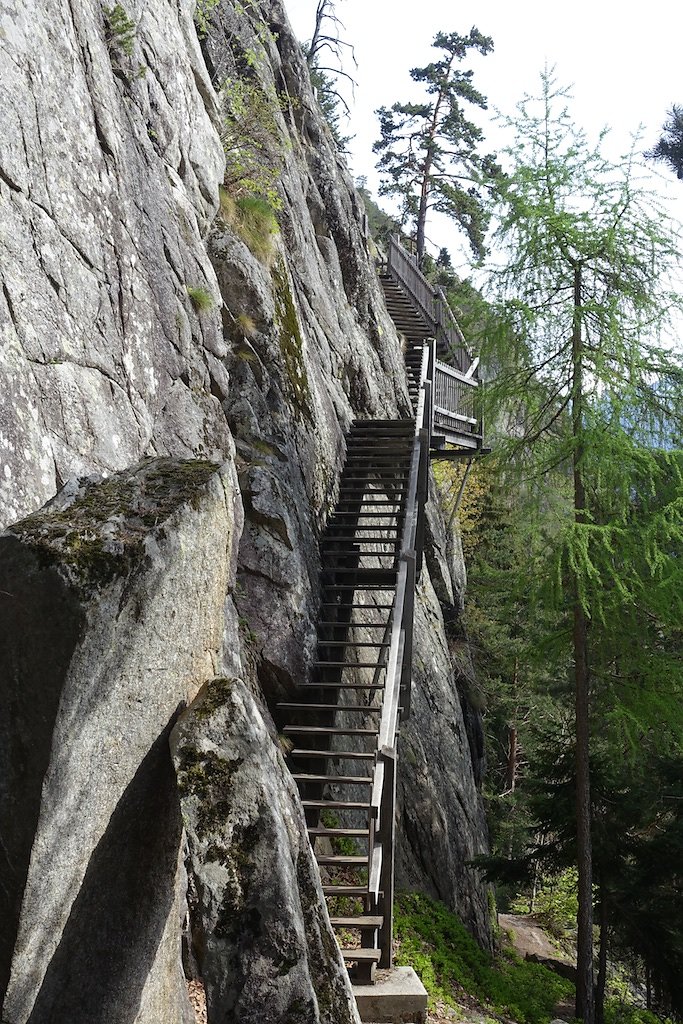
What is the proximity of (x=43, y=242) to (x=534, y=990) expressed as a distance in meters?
10.6

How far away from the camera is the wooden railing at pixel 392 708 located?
7.05m

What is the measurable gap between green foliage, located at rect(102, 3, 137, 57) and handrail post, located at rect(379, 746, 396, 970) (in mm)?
6802

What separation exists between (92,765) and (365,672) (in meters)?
9.54

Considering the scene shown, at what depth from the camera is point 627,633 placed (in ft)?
34.2

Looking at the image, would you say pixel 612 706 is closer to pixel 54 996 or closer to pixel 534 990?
pixel 534 990

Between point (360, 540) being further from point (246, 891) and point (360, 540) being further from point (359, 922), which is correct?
point (246, 891)

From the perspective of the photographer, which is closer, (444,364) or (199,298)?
(199,298)

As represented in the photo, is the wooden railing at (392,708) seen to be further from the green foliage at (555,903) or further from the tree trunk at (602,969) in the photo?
the green foliage at (555,903)

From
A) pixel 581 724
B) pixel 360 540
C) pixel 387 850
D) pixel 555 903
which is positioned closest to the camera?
pixel 387 850

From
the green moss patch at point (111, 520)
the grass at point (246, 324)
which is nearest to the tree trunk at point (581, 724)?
the grass at point (246, 324)

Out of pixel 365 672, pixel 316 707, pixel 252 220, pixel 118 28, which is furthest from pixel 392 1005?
pixel 252 220

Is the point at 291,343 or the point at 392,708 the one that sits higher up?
the point at 291,343

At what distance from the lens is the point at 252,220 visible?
12562 millimetres

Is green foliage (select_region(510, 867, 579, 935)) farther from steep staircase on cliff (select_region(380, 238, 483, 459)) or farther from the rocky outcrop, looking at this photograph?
the rocky outcrop
